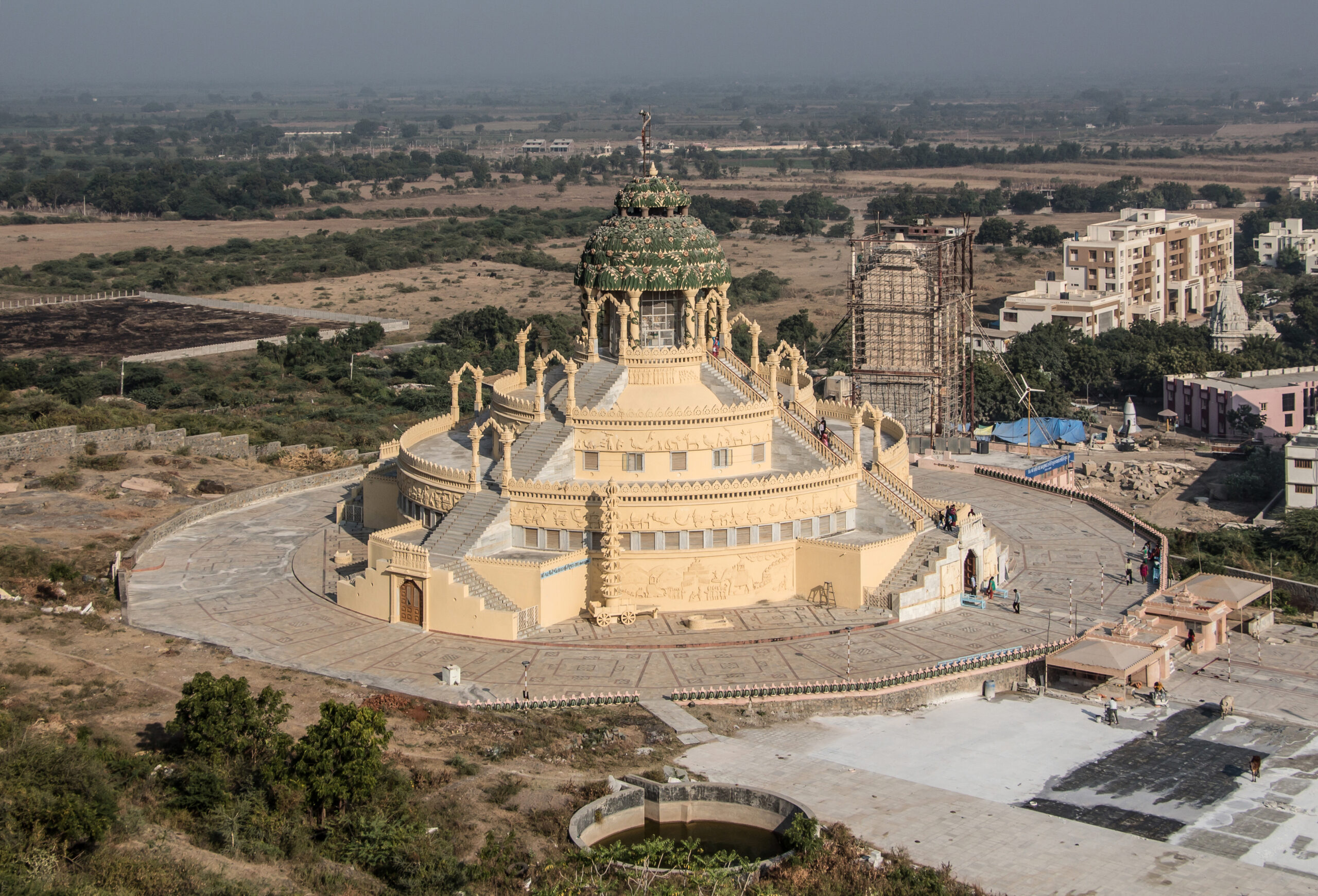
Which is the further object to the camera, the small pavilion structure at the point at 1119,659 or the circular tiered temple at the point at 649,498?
the circular tiered temple at the point at 649,498

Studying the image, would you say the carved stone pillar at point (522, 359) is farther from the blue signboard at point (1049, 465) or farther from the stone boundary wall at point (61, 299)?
the stone boundary wall at point (61, 299)

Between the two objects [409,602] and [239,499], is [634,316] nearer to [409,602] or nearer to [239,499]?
[409,602]

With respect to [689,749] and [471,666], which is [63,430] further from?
[689,749]

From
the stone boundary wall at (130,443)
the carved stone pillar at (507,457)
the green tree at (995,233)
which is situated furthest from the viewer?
the green tree at (995,233)

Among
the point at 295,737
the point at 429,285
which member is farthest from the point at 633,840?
the point at 429,285

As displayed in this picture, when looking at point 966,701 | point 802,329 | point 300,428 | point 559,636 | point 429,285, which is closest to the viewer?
point 966,701

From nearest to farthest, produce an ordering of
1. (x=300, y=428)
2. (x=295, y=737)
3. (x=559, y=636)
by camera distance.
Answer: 1. (x=295, y=737)
2. (x=559, y=636)
3. (x=300, y=428)

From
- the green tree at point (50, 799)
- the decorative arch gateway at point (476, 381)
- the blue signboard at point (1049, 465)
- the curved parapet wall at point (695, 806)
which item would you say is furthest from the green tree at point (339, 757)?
the blue signboard at point (1049, 465)

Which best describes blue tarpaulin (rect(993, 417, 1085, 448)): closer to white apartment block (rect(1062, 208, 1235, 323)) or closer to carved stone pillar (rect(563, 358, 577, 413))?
white apartment block (rect(1062, 208, 1235, 323))
